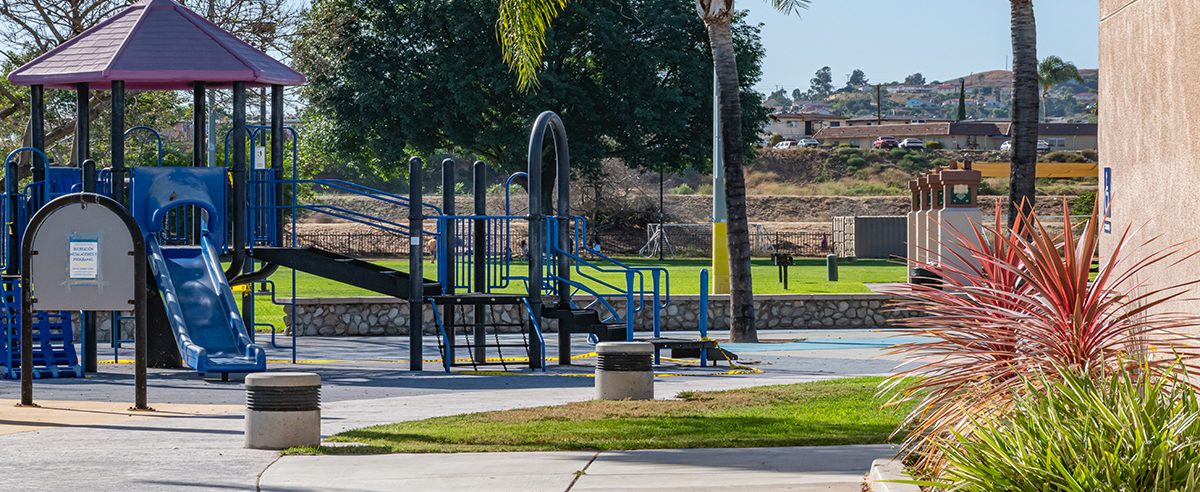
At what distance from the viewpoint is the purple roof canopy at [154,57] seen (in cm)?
1936

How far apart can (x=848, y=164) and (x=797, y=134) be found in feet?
179

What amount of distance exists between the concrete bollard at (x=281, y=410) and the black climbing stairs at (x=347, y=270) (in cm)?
867

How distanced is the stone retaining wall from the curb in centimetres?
1768

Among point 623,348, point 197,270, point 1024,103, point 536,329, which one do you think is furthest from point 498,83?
point 623,348

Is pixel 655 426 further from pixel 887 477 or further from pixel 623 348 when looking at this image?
pixel 887 477

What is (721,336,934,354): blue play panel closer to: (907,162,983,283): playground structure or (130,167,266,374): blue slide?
(907,162,983,283): playground structure

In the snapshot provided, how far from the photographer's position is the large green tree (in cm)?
4850

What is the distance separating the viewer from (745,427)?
11750 millimetres

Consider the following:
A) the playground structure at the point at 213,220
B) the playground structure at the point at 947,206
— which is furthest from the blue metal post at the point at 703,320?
the playground structure at the point at 947,206

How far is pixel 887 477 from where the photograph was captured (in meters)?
7.78

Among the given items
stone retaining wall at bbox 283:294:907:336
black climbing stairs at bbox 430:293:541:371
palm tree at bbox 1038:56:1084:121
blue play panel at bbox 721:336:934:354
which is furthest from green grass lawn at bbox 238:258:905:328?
palm tree at bbox 1038:56:1084:121

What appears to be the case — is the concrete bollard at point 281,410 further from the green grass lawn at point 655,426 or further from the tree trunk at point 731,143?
the tree trunk at point 731,143

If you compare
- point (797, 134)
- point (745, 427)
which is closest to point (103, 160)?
A: point (745, 427)

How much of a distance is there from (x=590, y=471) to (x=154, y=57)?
486 inches
